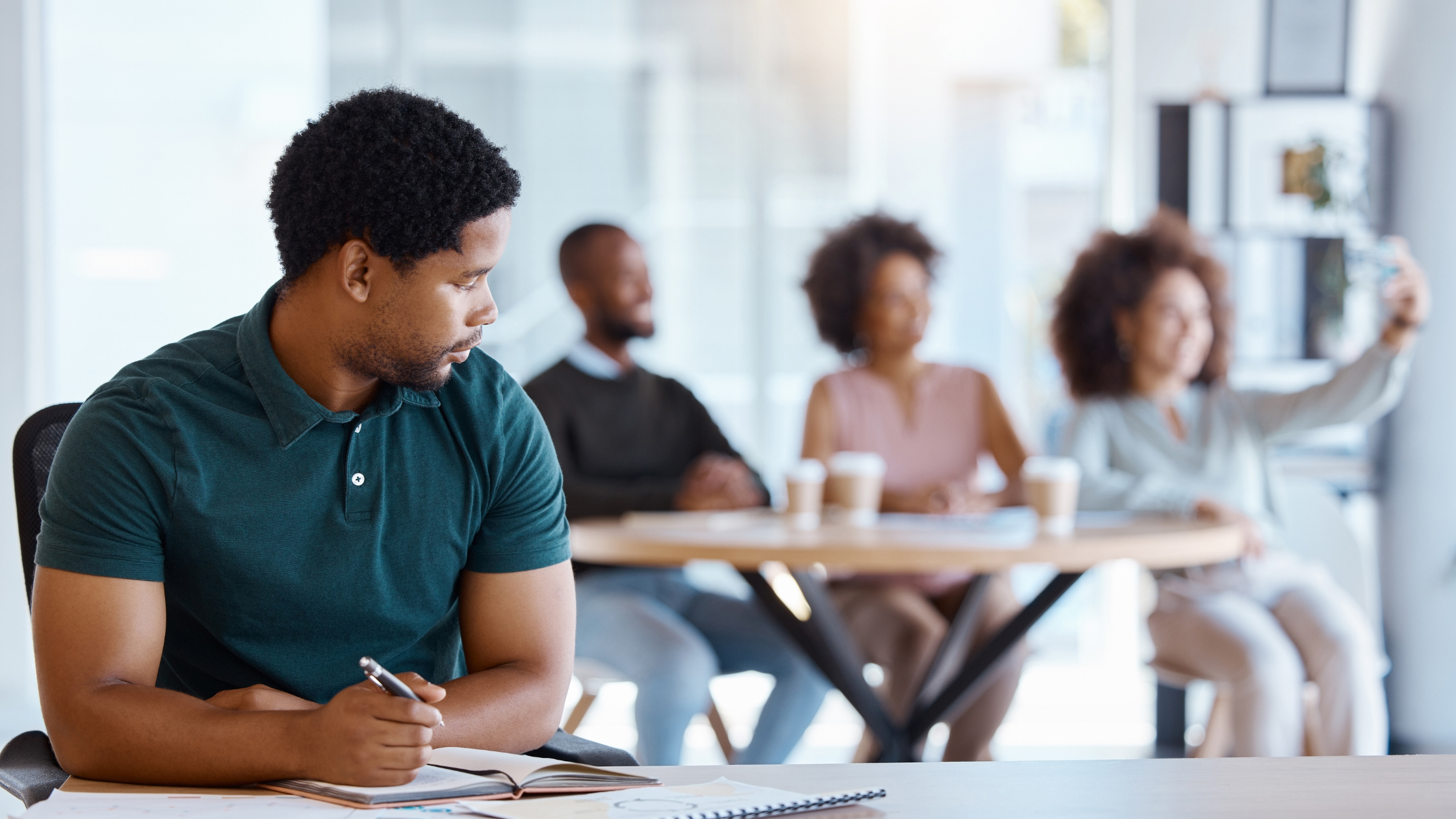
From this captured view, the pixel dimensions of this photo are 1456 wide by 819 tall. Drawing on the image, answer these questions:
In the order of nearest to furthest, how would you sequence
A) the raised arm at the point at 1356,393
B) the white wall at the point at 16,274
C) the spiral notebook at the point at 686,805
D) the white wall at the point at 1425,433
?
the spiral notebook at the point at 686,805, the raised arm at the point at 1356,393, the white wall at the point at 1425,433, the white wall at the point at 16,274

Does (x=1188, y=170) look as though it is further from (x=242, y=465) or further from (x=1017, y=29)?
(x=242, y=465)

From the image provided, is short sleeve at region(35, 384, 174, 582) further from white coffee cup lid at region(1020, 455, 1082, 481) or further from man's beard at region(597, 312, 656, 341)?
man's beard at region(597, 312, 656, 341)

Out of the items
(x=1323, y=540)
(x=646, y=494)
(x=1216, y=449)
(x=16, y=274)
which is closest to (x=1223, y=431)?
(x=1216, y=449)

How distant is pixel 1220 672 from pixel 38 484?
212cm

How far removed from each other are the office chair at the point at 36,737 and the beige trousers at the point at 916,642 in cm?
145

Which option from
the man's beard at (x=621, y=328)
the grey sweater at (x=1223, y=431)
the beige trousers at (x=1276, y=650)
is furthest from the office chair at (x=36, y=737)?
the grey sweater at (x=1223, y=431)

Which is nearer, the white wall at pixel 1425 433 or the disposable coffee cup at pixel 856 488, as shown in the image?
the disposable coffee cup at pixel 856 488

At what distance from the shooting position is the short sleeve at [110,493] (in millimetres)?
1062

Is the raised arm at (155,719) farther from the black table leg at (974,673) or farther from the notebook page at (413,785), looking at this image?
the black table leg at (974,673)

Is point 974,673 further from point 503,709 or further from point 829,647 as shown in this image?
point 503,709

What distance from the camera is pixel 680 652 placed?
8.23 feet

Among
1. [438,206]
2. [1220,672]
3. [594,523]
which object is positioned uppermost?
[438,206]

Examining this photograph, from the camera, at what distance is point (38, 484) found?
1.32 m

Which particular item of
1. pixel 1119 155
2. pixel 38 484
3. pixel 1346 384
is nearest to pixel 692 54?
pixel 1119 155
